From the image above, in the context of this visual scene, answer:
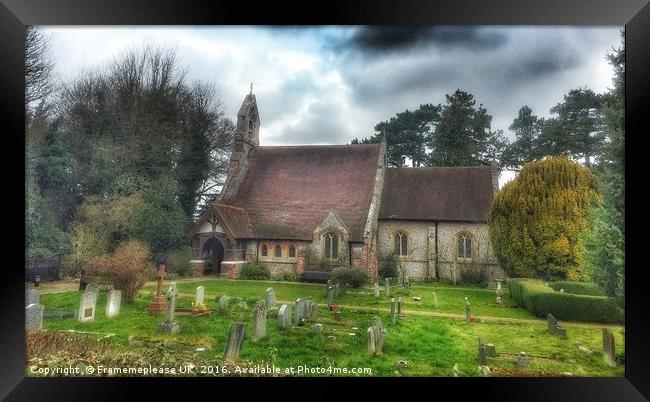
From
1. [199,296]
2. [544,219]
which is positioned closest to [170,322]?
[199,296]

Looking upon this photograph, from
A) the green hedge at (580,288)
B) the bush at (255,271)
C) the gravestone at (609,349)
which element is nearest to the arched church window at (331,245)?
the bush at (255,271)

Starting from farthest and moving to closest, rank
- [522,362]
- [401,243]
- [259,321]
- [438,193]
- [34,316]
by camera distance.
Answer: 1. [438,193]
2. [401,243]
3. [34,316]
4. [259,321]
5. [522,362]

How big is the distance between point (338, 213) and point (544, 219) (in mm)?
3035

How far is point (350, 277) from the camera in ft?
20.6

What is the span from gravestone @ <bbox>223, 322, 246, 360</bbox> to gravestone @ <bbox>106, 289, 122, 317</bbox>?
1.81 meters

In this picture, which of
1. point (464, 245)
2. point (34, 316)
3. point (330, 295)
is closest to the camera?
point (34, 316)

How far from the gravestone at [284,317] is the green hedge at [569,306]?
332 centimetres

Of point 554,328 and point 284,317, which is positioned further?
point 284,317

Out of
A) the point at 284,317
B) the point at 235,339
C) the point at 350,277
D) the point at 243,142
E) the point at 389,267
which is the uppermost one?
the point at 243,142

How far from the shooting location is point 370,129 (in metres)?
6.26

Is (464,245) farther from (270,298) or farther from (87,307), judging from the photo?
(87,307)

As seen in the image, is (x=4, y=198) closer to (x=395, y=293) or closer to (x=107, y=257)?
(x=107, y=257)

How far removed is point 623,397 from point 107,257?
7.45 m
